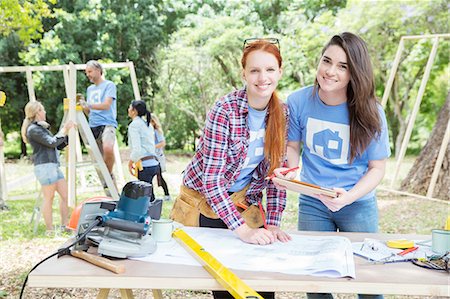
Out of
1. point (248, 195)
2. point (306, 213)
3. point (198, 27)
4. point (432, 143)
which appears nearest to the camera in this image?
point (248, 195)

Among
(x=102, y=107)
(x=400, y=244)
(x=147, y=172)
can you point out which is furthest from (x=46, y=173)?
(x=400, y=244)

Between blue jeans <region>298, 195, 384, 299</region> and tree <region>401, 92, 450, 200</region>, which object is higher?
blue jeans <region>298, 195, 384, 299</region>

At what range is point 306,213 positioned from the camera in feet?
6.34

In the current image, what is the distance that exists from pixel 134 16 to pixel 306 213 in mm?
10909

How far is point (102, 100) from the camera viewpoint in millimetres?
5469

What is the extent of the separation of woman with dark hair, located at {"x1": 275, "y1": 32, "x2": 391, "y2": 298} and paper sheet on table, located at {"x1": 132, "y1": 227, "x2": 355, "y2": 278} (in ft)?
0.61

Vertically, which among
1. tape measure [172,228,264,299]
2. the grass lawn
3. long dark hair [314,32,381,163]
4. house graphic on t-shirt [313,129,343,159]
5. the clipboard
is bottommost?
the grass lawn

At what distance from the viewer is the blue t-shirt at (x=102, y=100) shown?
17.8ft

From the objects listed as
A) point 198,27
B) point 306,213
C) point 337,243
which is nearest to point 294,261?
point 337,243

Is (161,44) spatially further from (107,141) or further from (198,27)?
(107,141)

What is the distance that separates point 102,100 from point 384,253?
436 centimetres

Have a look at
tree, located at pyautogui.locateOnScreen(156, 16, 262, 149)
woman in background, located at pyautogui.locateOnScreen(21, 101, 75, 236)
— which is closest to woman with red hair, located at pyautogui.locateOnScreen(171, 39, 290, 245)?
woman in background, located at pyautogui.locateOnScreen(21, 101, 75, 236)

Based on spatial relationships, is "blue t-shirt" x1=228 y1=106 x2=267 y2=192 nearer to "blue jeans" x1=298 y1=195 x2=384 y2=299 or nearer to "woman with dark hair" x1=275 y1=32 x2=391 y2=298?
"woman with dark hair" x1=275 y1=32 x2=391 y2=298

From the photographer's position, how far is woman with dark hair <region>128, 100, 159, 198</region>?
4980 millimetres
